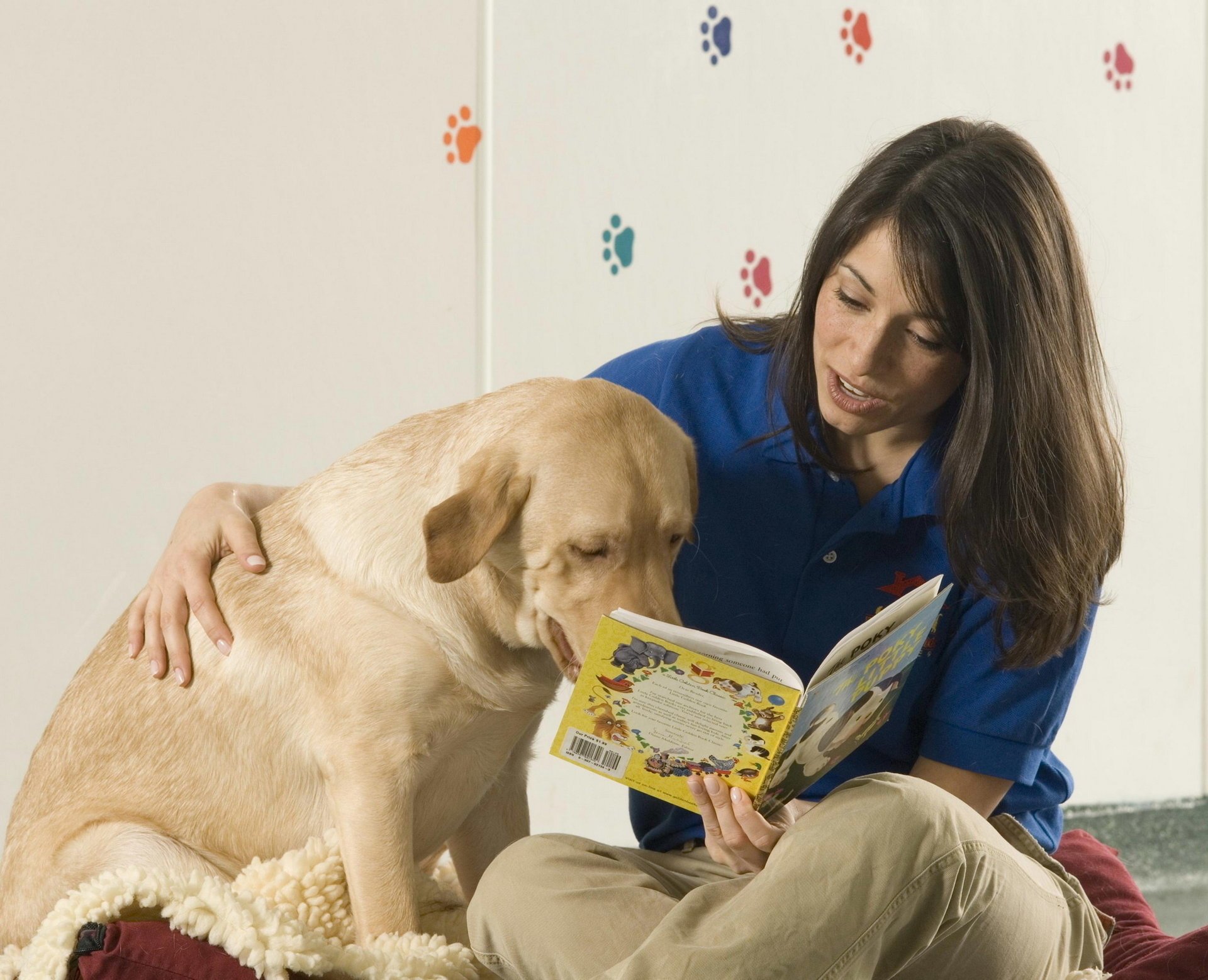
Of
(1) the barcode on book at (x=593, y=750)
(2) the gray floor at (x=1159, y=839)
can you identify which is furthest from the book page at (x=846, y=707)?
(2) the gray floor at (x=1159, y=839)

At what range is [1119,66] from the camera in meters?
3.75

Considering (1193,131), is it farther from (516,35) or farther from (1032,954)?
(1032,954)

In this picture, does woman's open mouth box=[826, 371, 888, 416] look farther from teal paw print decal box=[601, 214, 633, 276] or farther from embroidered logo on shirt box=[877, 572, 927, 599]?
teal paw print decal box=[601, 214, 633, 276]

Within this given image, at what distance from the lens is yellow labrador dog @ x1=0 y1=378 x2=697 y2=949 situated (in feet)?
4.83

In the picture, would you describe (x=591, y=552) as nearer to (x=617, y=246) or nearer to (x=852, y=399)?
(x=852, y=399)

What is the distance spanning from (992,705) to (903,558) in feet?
0.85

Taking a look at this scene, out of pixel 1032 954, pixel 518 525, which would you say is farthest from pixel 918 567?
pixel 518 525

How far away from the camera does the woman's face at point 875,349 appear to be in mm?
1664

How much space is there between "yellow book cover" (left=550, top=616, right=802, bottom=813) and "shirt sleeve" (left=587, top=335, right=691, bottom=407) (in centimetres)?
74

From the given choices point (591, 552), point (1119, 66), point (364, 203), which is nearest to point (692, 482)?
point (591, 552)

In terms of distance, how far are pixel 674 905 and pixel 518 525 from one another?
507 mm

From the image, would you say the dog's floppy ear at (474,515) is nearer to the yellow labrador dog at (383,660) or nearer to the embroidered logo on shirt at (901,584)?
the yellow labrador dog at (383,660)

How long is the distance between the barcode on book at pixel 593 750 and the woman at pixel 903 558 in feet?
0.33

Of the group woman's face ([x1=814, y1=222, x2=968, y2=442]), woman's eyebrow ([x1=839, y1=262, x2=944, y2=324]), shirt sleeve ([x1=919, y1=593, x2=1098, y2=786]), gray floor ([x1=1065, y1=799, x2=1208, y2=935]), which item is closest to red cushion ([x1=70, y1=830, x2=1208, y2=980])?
shirt sleeve ([x1=919, y1=593, x2=1098, y2=786])
